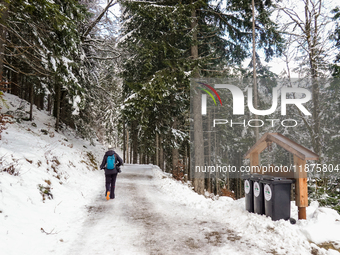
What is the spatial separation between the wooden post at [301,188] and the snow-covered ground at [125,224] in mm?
261

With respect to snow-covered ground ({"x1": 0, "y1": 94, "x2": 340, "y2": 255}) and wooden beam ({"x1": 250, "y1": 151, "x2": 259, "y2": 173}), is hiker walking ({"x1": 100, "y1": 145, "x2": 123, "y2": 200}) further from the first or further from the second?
wooden beam ({"x1": 250, "y1": 151, "x2": 259, "y2": 173})

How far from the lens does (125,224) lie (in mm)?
5793

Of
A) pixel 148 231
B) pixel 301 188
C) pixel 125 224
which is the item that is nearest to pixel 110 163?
pixel 125 224

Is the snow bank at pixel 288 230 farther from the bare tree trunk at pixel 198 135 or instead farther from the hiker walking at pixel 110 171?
the bare tree trunk at pixel 198 135

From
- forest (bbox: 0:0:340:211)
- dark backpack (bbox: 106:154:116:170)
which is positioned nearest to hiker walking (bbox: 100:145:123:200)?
dark backpack (bbox: 106:154:116:170)

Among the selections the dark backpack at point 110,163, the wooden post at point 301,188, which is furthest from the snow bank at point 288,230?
the dark backpack at point 110,163

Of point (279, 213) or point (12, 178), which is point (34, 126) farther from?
point (279, 213)

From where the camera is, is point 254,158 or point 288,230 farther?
point 254,158

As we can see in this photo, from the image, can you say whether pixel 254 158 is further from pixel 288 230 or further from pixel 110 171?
pixel 110 171

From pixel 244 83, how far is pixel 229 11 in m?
11.4

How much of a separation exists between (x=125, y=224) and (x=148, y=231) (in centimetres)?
77

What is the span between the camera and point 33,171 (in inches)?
283

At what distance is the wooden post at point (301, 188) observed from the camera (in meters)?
5.57

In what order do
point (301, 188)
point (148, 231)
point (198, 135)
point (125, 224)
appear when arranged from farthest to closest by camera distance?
point (198, 135) → point (125, 224) → point (301, 188) → point (148, 231)
